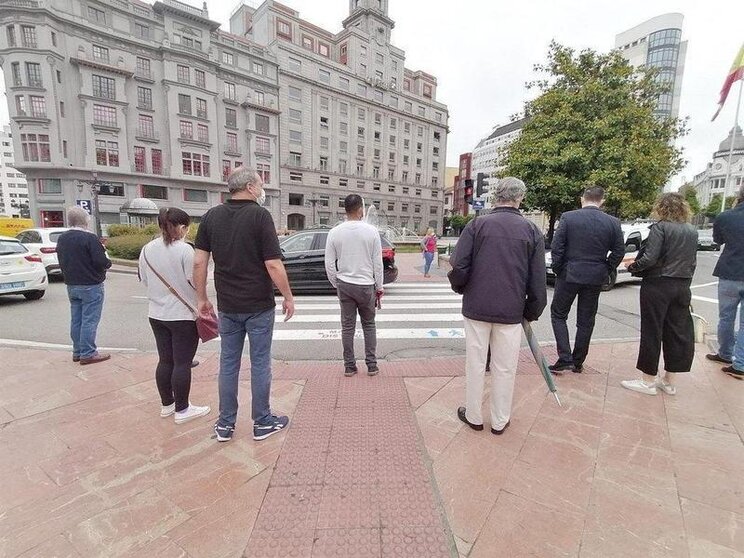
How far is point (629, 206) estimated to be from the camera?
16.5 m

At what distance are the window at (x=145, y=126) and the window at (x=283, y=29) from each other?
20.5m

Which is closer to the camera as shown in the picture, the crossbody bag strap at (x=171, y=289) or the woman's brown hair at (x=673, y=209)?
the crossbody bag strap at (x=171, y=289)

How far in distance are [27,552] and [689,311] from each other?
209 inches

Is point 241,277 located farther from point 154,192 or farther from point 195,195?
point 195,195

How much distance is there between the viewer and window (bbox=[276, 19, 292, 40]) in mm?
45531

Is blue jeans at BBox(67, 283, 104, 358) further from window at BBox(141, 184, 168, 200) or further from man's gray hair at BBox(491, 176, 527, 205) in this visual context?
window at BBox(141, 184, 168, 200)

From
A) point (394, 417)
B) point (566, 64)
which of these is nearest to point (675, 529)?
point (394, 417)

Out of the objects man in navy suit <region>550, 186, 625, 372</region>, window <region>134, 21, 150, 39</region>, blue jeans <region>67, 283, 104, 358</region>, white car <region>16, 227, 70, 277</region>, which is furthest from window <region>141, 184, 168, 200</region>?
man in navy suit <region>550, 186, 625, 372</region>

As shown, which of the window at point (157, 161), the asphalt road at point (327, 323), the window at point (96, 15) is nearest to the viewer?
the asphalt road at point (327, 323)

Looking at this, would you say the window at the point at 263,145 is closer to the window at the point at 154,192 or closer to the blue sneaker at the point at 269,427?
the window at the point at 154,192

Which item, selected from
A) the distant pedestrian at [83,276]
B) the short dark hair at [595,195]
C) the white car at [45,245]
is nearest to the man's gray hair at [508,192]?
the short dark hair at [595,195]

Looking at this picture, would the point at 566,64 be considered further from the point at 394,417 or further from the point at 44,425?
the point at 44,425

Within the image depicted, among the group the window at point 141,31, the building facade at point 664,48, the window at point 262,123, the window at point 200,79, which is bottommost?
the window at point 262,123

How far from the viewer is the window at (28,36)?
29922mm
